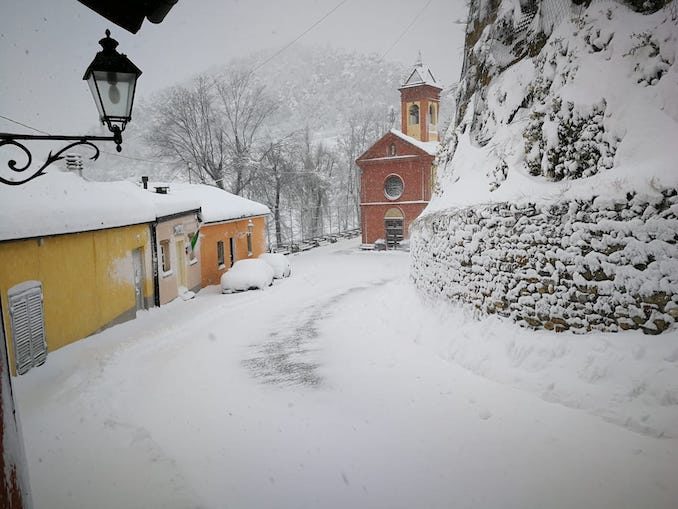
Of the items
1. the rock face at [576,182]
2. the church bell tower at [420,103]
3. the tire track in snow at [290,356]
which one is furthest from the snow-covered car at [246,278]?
the church bell tower at [420,103]

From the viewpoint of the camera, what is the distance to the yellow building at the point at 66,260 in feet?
25.6

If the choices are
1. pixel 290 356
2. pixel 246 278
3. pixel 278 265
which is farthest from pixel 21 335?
pixel 278 265

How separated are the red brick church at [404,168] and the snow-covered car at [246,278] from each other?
1486 centimetres

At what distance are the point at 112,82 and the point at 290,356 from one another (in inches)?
236

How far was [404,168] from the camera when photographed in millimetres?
29547

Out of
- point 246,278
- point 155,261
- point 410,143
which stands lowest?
point 246,278

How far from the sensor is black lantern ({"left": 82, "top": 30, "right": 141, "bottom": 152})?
445 centimetres

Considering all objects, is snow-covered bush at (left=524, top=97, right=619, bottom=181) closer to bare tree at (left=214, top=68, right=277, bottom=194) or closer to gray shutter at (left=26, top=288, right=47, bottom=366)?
gray shutter at (left=26, top=288, right=47, bottom=366)

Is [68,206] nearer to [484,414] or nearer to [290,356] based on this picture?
[290,356]

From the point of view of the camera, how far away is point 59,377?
775 centimetres

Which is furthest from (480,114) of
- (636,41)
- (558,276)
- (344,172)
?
(344,172)

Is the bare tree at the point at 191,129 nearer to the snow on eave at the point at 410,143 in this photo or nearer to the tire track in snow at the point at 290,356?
the snow on eave at the point at 410,143

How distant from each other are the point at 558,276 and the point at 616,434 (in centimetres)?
244

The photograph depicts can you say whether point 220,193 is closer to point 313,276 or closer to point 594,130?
point 313,276
